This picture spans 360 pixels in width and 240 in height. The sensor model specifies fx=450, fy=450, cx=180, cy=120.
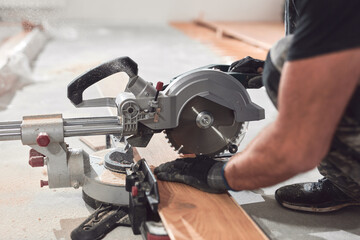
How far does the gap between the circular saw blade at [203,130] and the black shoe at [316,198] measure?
12.4 inches

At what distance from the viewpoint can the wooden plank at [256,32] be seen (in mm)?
5304

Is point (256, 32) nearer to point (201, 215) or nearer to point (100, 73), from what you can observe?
point (100, 73)

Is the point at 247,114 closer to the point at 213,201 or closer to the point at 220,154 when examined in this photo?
the point at 220,154

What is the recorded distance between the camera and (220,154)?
6.09 ft

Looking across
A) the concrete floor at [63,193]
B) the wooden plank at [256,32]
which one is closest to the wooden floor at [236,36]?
the wooden plank at [256,32]

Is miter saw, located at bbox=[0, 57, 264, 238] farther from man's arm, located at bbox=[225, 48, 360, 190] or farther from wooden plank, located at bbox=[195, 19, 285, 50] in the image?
wooden plank, located at bbox=[195, 19, 285, 50]

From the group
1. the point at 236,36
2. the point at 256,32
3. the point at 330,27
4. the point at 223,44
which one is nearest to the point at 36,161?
the point at 330,27

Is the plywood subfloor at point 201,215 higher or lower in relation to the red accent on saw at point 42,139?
lower

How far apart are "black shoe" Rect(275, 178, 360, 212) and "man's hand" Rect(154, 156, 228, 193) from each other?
13.5 inches

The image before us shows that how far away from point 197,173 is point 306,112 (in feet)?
1.94

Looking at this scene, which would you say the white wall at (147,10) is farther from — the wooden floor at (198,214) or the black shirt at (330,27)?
the black shirt at (330,27)

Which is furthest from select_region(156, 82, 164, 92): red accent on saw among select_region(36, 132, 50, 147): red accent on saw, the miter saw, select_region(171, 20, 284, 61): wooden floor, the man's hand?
select_region(171, 20, 284, 61): wooden floor

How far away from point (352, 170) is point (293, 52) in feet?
1.56

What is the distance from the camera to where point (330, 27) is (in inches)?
39.1
